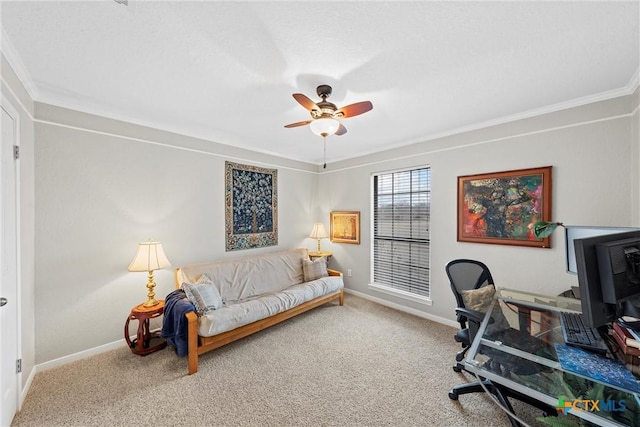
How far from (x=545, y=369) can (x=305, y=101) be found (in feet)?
7.04

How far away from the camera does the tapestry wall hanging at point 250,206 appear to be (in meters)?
3.53

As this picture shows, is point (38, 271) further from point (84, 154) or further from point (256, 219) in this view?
point (256, 219)

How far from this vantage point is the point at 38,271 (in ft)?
7.05

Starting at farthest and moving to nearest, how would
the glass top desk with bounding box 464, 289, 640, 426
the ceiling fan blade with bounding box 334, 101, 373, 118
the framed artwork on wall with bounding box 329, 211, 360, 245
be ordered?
1. the framed artwork on wall with bounding box 329, 211, 360, 245
2. the ceiling fan blade with bounding box 334, 101, 373, 118
3. the glass top desk with bounding box 464, 289, 640, 426

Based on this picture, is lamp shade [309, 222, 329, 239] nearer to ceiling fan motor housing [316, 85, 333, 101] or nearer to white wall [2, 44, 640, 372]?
white wall [2, 44, 640, 372]

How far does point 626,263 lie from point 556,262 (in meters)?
1.67

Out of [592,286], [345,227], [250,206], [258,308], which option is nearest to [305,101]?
[592,286]

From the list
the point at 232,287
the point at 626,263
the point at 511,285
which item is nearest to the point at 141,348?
the point at 232,287

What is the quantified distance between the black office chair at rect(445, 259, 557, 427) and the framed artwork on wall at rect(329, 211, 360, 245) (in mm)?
1980

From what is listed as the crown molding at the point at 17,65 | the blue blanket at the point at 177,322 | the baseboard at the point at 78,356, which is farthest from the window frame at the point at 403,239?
the crown molding at the point at 17,65

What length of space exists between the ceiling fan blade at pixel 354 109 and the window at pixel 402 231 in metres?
1.87

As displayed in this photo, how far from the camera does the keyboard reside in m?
1.26

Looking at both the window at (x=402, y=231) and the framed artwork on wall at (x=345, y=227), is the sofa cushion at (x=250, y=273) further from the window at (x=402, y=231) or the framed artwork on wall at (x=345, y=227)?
the window at (x=402, y=231)

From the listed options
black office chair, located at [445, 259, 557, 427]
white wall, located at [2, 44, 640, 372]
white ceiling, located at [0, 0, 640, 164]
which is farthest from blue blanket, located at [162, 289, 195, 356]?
black office chair, located at [445, 259, 557, 427]
